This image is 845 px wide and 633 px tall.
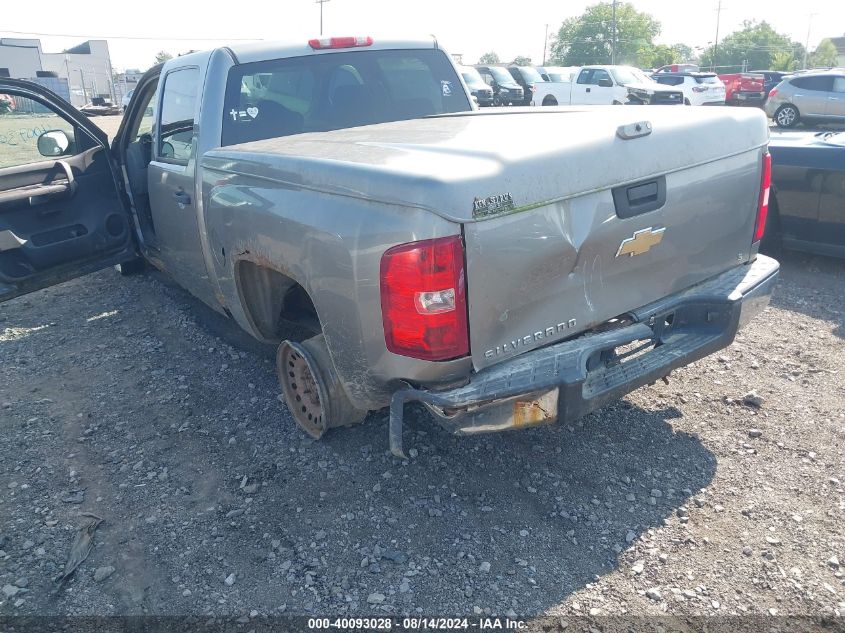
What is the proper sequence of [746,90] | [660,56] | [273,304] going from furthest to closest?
[660,56] → [746,90] → [273,304]

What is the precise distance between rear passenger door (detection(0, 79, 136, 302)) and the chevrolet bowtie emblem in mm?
3869

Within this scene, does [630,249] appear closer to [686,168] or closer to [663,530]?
[686,168]

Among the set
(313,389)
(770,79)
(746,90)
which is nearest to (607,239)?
(313,389)

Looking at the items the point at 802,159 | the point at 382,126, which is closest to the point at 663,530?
the point at 382,126

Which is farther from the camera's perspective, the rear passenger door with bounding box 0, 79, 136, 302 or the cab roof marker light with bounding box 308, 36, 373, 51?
the rear passenger door with bounding box 0, 79, 136, 302

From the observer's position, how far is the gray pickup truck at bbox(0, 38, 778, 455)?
8.15 ft

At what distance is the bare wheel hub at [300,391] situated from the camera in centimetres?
347

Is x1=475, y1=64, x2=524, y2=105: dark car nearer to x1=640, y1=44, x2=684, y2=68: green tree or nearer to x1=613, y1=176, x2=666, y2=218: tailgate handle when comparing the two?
x1=613, y1=176, x2=666, y2=218: tailgate handle

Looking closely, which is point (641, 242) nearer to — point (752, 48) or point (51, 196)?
point (51, 196)

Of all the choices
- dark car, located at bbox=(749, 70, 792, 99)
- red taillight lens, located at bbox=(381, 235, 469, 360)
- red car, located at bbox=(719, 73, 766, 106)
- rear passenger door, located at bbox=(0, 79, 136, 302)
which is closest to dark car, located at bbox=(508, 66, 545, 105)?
red car, located at bbox=(719, 73, 766, 106)

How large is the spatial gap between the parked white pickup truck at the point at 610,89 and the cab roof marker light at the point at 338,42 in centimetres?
1923

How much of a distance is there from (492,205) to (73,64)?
7178 cm

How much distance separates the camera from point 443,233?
2369 mm

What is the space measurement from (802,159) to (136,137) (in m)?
5.39
